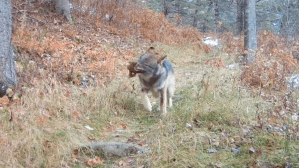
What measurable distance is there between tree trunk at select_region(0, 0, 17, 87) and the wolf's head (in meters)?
2.29

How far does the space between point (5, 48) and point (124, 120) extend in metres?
2.51

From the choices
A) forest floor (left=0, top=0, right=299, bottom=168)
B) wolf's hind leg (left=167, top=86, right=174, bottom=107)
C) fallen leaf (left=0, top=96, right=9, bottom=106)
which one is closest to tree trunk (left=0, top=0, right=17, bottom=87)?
forest floor (left=0, top=0, right=299, bottom=168)

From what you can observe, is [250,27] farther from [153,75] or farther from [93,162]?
[93,162]

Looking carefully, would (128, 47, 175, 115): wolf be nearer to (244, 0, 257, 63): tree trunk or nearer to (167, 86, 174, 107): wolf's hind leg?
(167, 86, 174, 107): wolf's hind leg

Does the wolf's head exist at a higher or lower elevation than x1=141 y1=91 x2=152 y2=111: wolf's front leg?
higher

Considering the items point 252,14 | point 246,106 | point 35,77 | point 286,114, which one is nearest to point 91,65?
point 35,77

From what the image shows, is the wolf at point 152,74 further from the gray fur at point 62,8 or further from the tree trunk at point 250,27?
the gray fur at point 62,8

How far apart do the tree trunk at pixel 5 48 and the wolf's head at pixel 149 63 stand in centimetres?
229

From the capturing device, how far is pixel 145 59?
5504 millimetres

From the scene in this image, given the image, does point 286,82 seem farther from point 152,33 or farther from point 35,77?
point 152,33

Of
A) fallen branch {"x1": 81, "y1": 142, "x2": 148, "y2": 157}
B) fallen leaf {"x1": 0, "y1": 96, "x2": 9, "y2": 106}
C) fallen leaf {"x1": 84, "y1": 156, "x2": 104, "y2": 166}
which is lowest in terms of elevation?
fallen leaf {"x1": 84, "y1": 156, "x2": 104, "y2": 166}

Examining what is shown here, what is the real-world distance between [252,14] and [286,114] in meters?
5.57

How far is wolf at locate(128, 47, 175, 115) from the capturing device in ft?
18.1

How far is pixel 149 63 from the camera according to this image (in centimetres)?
552
